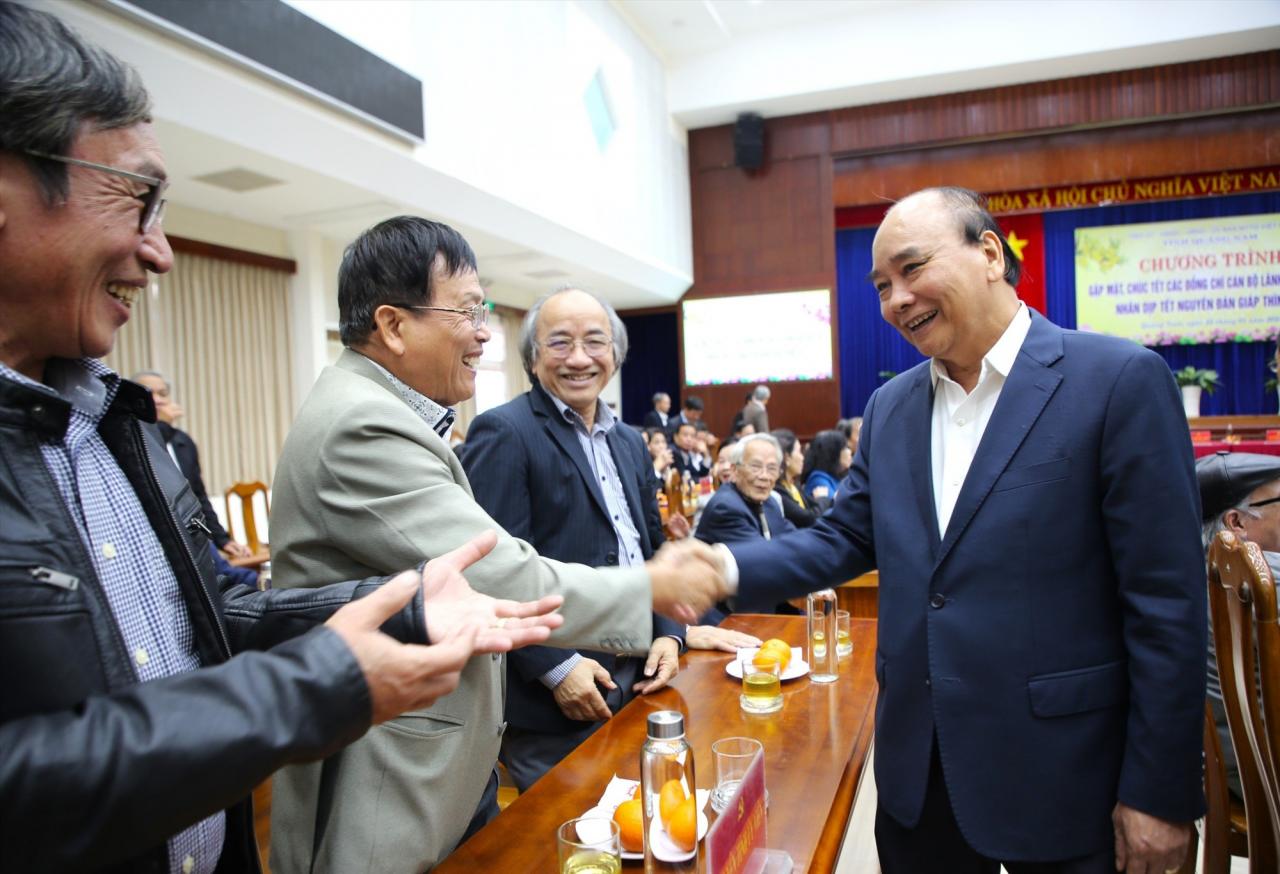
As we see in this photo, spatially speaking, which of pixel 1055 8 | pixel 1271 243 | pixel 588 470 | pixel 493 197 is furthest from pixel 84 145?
pixel 1271 243

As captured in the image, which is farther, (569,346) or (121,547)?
(569,346)

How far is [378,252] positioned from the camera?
1.35m

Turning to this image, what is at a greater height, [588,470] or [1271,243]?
[1271,243]

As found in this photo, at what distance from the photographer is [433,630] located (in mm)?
800

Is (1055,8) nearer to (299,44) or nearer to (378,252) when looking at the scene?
(299,44)

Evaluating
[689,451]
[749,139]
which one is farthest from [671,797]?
[749,139]

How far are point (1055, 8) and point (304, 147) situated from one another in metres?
8.88

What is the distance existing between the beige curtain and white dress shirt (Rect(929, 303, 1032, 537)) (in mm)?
5806

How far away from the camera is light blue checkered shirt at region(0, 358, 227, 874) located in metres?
0.78

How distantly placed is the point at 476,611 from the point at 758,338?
34.7 feet

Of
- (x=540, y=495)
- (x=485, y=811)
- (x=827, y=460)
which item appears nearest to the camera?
(x=485, y=811)

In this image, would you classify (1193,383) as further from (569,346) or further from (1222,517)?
(569,346)

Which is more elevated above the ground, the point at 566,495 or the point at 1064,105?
the point at 1064,105

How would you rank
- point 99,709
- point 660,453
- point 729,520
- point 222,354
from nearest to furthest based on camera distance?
point 99,709 → point 729,520 → point 222,354 → point 660,453
